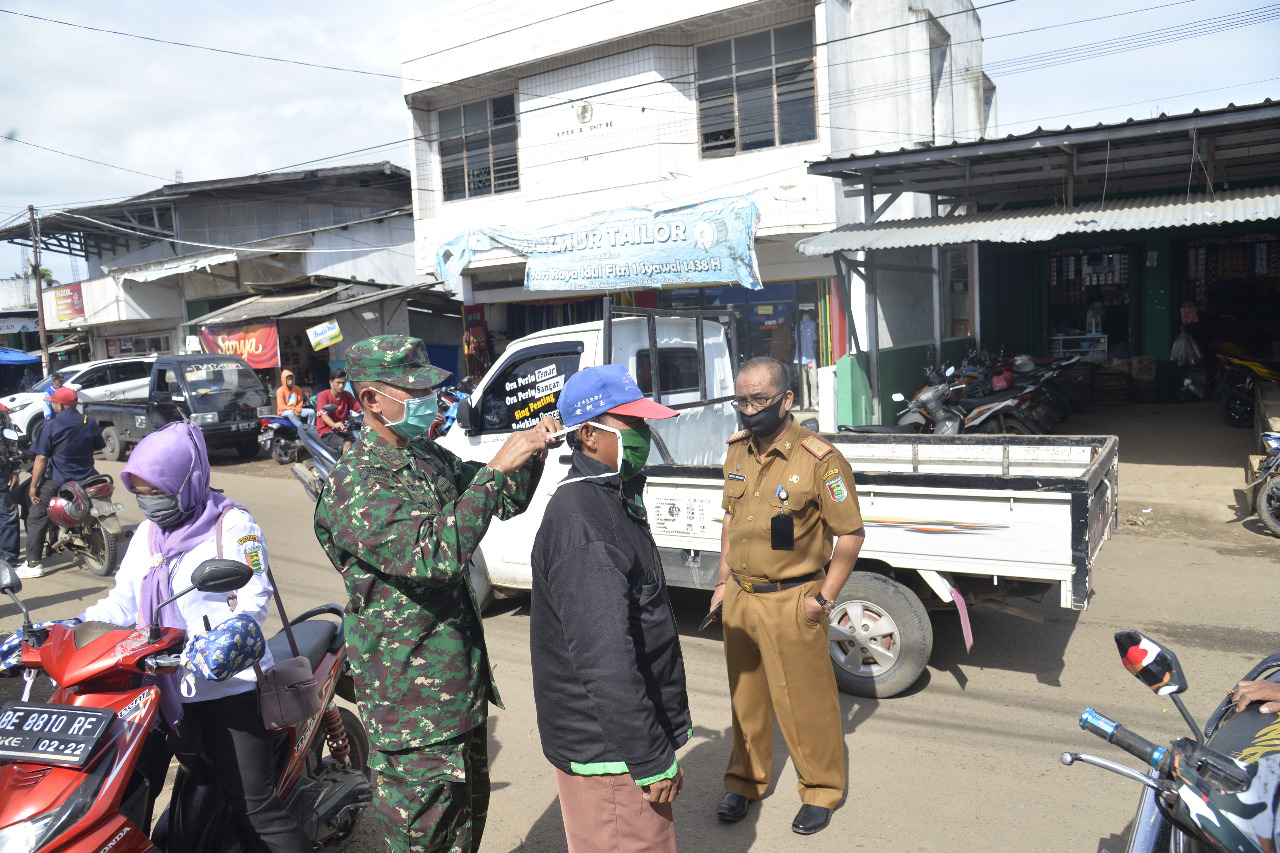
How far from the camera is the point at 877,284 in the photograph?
12891 millimetres

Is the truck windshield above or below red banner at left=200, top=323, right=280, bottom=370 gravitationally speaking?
below

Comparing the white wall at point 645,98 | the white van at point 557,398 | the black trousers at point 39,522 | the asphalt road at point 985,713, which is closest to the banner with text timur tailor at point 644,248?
the white wall at point 645,98

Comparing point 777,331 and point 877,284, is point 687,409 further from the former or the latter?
point 777,331

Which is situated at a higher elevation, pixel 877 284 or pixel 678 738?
pixel 877 284

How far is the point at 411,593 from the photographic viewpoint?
2.46 meters

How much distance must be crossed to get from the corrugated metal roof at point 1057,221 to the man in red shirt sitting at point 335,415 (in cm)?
674

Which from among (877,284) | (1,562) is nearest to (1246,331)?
(877,284)

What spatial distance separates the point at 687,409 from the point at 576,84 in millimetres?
11688

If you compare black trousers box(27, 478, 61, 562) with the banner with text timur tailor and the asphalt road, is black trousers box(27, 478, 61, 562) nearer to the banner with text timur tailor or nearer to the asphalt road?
the asphalt road

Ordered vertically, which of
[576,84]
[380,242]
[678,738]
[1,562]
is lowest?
[678,738]

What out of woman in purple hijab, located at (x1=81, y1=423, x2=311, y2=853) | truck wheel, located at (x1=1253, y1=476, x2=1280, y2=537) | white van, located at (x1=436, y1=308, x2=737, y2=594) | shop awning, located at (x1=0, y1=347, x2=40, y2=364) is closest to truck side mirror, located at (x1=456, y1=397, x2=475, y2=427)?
white van, located at (x1=436, y1=308, x2=737, y2=594)

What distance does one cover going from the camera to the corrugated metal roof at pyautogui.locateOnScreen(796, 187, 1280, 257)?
27.3 feet

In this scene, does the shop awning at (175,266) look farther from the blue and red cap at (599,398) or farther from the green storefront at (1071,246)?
the blue and red cap at (599,398)

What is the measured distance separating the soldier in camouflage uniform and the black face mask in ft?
4.51
